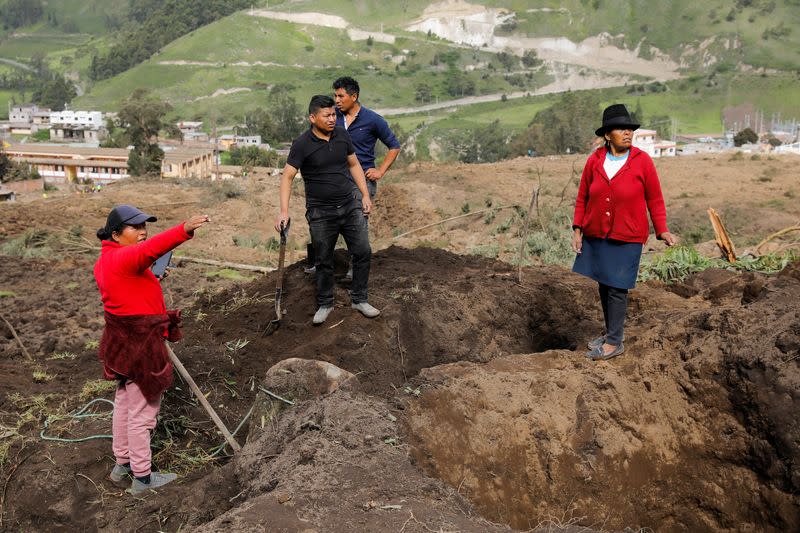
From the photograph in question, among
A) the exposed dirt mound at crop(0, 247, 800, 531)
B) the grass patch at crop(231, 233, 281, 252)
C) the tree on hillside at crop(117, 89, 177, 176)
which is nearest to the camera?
the exposed dirt mound at crop(0, 247, 800, 531)

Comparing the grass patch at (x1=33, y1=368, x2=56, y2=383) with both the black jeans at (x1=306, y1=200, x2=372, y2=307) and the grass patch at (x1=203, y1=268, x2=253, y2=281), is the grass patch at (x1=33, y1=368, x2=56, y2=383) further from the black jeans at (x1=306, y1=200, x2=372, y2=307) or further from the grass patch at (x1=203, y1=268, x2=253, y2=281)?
the grass patch at (x1=203, y1=268, x2=253, y2=281)

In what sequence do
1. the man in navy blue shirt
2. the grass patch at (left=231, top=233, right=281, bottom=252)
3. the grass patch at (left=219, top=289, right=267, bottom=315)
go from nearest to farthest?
the man in navy blue shirt
the grass patch at (left=219, top=289, right=267, bottom=315)
the grass patch at (left=231, top=233, right=281, bottom=252)

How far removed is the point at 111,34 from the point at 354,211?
174m

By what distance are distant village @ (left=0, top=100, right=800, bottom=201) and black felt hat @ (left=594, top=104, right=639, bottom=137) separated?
Result: 85.6ft

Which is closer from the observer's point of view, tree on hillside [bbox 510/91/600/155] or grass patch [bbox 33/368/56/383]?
grass patch [bbox 33/368/56/383]

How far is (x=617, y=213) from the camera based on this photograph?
5078 millimetres

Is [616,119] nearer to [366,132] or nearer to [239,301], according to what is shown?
[366,132]

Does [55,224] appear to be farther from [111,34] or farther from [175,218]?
[111,34]

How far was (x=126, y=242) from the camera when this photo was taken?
425cm

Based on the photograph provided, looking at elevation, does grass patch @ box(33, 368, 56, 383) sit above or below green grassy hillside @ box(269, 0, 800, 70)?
below

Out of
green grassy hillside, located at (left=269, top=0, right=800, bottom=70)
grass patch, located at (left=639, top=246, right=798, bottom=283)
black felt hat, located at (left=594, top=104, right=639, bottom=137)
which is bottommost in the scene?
grass patch, located at (left=639, top=246, right=798, bottom=283)

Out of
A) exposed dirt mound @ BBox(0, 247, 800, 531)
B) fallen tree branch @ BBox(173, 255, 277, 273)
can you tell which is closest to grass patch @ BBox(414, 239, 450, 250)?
fallen tree branch @ BBox(173, 255, 277, 273)

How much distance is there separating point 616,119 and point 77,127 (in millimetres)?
90215

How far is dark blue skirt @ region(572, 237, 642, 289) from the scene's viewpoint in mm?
5129
